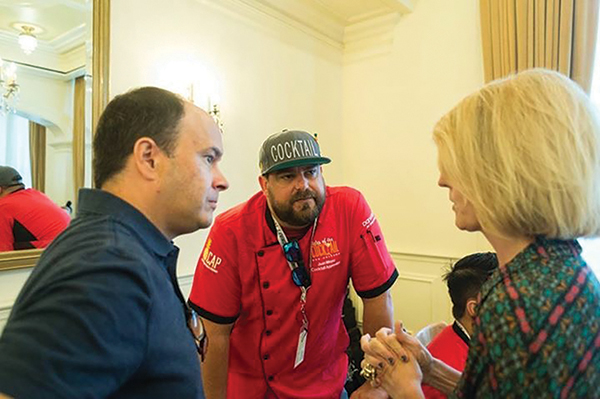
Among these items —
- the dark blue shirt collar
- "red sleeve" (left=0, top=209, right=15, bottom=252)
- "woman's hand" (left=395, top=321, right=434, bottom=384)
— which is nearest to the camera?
the dark blue shirt collar

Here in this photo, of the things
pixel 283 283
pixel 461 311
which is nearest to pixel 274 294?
pixel 283 283

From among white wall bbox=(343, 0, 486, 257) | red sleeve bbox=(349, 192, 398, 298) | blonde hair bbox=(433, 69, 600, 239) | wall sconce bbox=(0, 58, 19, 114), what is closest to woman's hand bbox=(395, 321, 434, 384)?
blonde hair bbox=(433, 69, 600, 239)

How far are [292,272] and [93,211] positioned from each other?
860 millimetres

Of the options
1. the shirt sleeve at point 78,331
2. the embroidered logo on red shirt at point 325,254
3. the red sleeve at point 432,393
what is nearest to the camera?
the shirt sleeve at point 78,331

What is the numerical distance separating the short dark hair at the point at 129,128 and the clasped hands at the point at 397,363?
0.69 metres

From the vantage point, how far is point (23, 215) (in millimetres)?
1864

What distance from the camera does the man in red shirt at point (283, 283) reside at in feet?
4.78

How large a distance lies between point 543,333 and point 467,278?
0.92 meters

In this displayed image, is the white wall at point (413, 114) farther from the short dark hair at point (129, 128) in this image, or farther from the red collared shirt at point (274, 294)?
the short dark hair at point (129, 128)

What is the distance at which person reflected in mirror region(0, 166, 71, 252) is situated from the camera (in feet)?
5.94

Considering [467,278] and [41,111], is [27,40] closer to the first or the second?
[41,111]

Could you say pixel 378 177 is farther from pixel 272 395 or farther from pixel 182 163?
pixel 182 163

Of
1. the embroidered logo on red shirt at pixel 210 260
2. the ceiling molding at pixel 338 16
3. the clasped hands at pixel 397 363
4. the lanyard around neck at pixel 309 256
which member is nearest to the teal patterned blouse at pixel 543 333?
the clasped hands at pixel 397 363

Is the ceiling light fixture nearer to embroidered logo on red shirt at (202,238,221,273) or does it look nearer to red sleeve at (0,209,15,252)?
red sleeve at (0,209,15,252)
